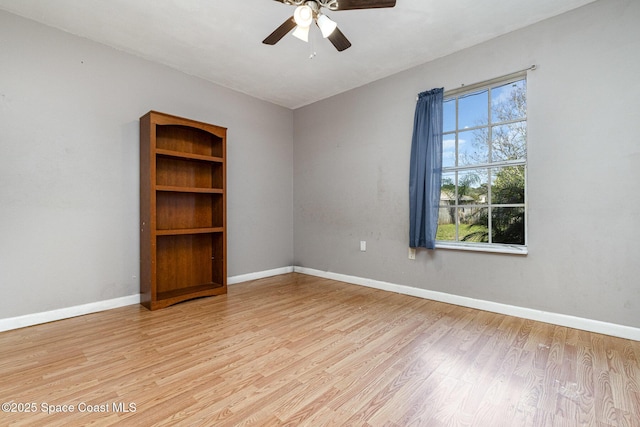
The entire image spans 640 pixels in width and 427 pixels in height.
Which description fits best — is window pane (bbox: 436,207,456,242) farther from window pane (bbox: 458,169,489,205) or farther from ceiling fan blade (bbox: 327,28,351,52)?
ceiling fan blade (bbox: 327,28,351,52)

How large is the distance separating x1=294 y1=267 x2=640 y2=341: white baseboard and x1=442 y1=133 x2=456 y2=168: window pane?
149 centimetres

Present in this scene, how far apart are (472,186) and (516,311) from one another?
132 centimetres

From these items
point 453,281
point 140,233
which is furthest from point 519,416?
point 140,233

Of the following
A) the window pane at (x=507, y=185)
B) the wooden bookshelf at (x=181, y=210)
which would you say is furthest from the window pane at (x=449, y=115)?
the wooden bookshelf at (x=181, y=210)

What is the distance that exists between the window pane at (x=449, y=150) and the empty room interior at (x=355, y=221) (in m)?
0.03

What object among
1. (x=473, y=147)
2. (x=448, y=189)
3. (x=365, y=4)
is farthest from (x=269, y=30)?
(x=448, y=189)

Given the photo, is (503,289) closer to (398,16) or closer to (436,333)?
(436,333)

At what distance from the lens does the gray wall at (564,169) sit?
2.26 metres

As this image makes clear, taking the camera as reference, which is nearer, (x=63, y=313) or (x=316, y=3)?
(x=316, y=3)

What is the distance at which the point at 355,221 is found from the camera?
405cm

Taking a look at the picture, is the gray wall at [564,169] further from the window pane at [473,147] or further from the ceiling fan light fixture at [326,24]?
the ceiling fan light fixture at [326,24]

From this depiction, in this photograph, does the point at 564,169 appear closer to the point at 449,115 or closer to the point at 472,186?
the point at 472,186

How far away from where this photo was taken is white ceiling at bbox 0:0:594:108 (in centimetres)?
242

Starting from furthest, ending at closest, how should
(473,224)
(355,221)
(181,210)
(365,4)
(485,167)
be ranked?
(355,221)
(181,210)
(473,224)
(485,167)
(365,4)
